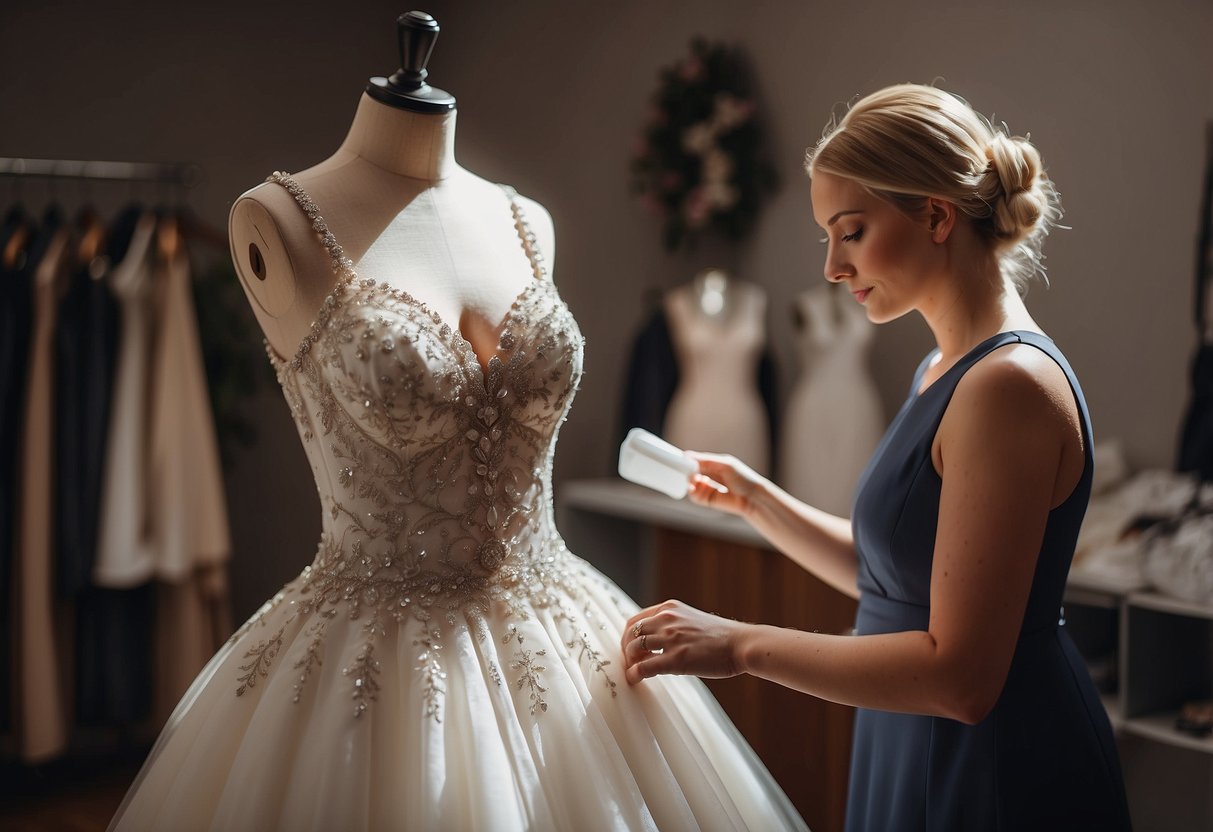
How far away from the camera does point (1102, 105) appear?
7.46ft

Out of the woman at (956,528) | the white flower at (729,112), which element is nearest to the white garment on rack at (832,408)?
the white flower at (729,112)

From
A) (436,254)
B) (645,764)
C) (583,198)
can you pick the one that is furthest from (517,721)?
(583,198)

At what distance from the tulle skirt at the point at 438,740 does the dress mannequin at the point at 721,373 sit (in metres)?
1.60

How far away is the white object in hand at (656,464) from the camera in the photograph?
147 centimetres

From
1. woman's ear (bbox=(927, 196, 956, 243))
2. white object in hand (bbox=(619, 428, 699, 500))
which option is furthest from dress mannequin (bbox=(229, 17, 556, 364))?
woman's ear (bbox=(927, 196, 956, 243))

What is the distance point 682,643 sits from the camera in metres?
1.14

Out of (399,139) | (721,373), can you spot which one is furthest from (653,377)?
(399,139)

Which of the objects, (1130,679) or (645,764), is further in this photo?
(1130,679)

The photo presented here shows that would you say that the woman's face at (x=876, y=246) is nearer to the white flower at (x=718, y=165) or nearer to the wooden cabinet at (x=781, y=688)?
the wooden cabinet at (x=781, y=688)

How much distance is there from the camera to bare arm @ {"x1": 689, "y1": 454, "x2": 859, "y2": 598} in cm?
151

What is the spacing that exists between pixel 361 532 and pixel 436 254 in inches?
14.6

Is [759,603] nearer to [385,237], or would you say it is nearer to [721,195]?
[721,195]

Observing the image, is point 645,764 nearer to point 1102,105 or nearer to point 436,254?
point 436,254

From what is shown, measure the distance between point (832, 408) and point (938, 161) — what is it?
153 cm
